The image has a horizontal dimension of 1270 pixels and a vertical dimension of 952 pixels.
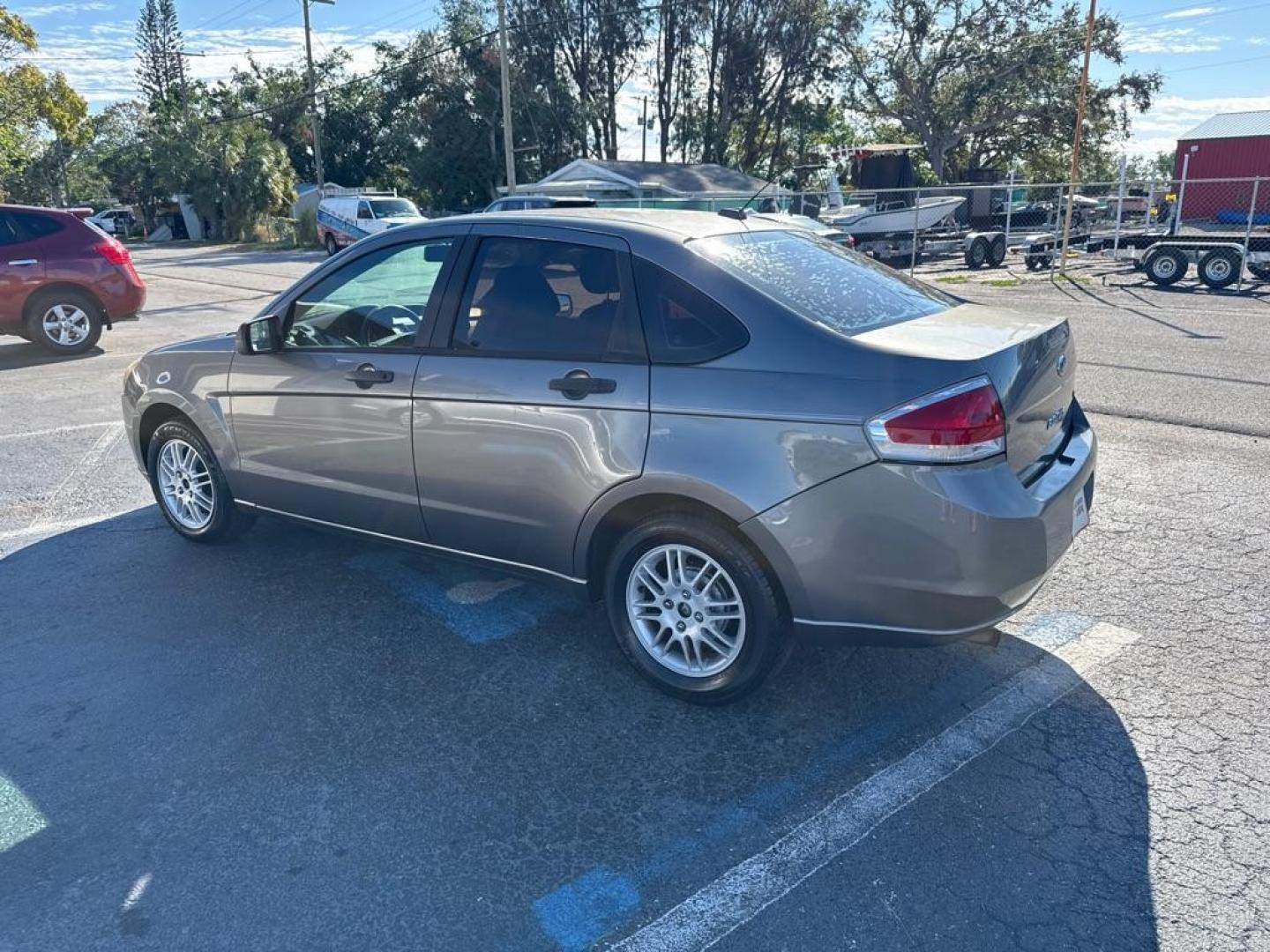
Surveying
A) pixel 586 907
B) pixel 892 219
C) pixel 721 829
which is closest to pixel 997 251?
pixel 892 219

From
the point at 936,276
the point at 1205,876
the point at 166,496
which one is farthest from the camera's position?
the point at 936,276

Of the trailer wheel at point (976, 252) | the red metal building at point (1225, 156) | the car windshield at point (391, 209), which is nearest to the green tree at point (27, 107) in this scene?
the car windshield at point (391, 209)

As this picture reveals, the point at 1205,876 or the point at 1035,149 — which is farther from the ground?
the point at 1035,149

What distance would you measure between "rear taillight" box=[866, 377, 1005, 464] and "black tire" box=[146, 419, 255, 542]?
3450mm

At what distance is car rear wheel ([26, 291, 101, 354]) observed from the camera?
35.7 ft

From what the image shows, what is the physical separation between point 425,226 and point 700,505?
1818mm

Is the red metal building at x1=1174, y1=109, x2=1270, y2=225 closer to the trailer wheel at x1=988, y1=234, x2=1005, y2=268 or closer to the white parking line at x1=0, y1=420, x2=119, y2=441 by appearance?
the trailer wheel at x1=988, y1=234, x2=1005, y2=268

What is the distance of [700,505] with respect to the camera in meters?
3.30

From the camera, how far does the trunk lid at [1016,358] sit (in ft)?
10.1

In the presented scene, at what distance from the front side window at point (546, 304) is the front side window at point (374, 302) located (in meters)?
0.25

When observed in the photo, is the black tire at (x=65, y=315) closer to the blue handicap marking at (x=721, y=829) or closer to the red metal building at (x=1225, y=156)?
the blue handicap marking at (x=721, y=829)

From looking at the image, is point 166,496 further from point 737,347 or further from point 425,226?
point 737,347

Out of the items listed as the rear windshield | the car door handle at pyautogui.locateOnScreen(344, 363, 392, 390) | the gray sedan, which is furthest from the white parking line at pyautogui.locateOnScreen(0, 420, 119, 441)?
the rear windshield

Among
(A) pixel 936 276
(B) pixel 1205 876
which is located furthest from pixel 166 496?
(A) pixel 936 276
